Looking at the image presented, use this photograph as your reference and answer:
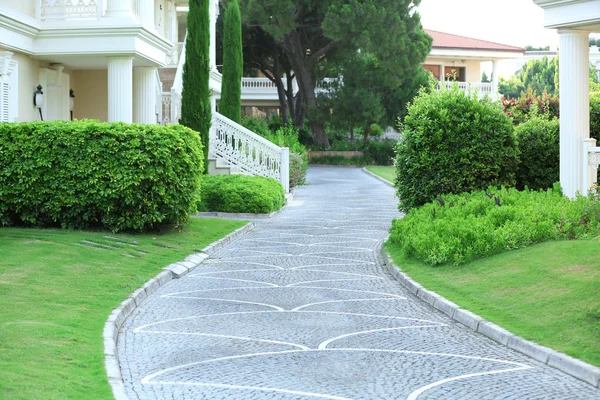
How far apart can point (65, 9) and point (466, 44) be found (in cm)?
4784

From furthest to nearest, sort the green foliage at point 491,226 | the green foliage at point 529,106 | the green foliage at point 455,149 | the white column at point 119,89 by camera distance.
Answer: the green foliage at point 529,106 → the white column at point 119,89 → the green foliage at point 455,149 → the green foliage at point 491,226

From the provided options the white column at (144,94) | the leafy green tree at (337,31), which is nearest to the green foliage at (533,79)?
the leafy green tree at (337,31)

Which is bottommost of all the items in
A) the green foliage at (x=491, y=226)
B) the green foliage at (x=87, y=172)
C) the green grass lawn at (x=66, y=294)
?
the green grass lawn at (x=66, y=294)

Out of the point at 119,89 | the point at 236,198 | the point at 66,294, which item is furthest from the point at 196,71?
the point at 66,294

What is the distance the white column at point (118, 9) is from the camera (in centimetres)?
2227

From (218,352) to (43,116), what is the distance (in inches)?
678

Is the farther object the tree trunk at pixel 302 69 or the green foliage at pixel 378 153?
the green foliage at pixel 378 153

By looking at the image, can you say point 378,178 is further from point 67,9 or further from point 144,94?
point 67,9

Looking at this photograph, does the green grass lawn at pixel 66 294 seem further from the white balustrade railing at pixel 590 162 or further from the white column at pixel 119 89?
the white balustrade railing at pixel 590 162

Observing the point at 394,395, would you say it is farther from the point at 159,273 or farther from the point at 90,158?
the point at 90,158

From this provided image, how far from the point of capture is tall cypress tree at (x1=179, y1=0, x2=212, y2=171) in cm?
2366

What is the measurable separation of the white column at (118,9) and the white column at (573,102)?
10637 millimetres

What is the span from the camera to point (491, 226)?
13.6 metres

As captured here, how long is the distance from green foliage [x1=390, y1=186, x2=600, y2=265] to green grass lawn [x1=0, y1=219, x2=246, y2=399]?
411cm
